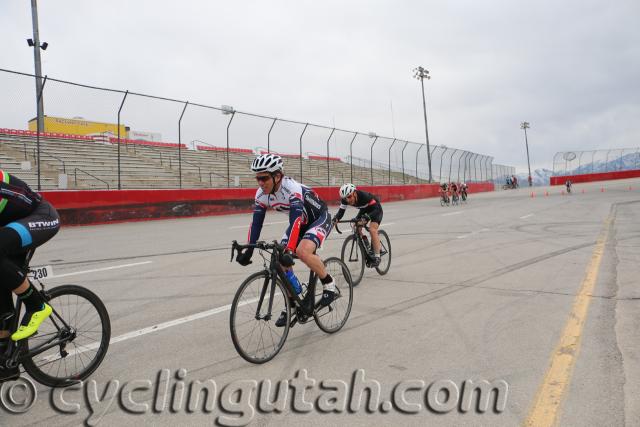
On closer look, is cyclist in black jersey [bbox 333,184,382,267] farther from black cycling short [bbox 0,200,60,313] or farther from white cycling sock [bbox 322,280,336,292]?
black cycling short [bbox 0,200,60,313]

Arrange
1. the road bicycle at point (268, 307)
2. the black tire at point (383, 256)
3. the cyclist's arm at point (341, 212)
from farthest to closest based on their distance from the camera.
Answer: the black tire at point (383, 256), the cyclist's arm at point (341, 212), the road bicycle at point (268, 307)

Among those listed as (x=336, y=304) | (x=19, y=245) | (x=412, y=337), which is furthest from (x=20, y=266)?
(x=412, y=337)

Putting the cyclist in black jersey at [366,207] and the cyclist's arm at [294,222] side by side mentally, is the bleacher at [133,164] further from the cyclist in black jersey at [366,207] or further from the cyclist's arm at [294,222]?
the cyclist's arm at [294,222]

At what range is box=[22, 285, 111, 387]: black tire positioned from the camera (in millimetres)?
3443

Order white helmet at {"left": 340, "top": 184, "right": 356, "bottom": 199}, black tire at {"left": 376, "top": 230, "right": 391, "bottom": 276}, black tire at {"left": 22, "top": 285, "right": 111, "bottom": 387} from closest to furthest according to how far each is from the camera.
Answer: black tire at {"left": 22, "top": 285, "right": 111, "bottom": 387}
white helmet at {"left": 340, "top": 184, "right": 356, "bottom": 199}
black tire at {"left": 376, "top": 230, "right": 391, "bottom": 276}

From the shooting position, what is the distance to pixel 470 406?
10.1ft

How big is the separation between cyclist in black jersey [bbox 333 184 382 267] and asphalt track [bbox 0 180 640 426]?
567 millimetres

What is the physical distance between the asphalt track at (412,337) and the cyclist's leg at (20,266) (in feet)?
1.81

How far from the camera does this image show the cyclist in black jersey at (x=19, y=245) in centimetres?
321

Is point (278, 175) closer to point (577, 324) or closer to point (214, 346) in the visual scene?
point (214, 346)

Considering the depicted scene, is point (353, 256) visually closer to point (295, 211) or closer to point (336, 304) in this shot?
point (336, 304)

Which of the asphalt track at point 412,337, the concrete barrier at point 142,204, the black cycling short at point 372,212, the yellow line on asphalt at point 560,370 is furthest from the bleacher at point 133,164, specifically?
the yellow line on asphalt at point 560,370

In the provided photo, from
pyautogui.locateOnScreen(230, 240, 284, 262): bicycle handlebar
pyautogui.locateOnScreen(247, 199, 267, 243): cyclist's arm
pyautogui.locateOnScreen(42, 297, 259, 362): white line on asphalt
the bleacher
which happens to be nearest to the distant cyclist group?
the bleacher

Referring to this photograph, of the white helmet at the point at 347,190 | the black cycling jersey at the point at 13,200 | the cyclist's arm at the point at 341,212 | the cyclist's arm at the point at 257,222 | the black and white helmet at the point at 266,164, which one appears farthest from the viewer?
the white helmet at the point at 347,190
